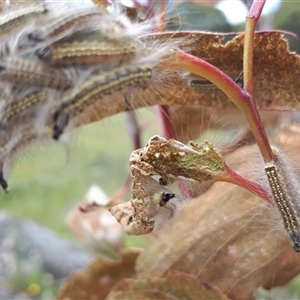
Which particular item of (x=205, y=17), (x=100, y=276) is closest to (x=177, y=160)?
(x=100, y=276)

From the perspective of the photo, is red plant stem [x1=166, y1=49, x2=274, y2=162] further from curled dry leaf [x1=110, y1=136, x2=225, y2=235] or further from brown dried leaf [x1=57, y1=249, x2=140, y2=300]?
brown dried leaf [x1=57, y1=249, x2=140, y2=300]

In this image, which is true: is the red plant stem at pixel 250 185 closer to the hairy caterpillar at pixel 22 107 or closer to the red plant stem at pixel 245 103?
the red plant stem at pixel 245 103

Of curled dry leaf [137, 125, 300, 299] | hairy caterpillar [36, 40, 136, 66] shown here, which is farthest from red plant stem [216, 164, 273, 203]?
hairy caterpillar [36, 40, 136, 66]

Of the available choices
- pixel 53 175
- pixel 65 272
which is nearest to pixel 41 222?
pixel 53 175

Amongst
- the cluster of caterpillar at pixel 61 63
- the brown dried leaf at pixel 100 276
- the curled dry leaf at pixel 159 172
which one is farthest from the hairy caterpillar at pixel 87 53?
the brown dried leaf at pixel 100 276

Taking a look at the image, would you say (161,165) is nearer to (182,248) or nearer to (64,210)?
(182,248)
